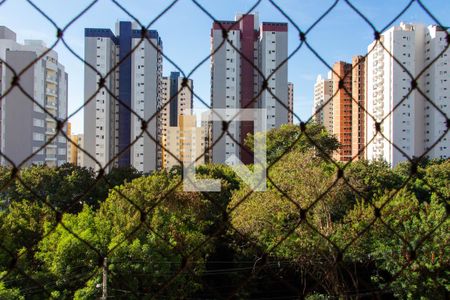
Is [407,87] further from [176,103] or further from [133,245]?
[176,103]

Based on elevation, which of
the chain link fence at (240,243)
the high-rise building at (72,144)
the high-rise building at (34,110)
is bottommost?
the chain link fence at (240,243)

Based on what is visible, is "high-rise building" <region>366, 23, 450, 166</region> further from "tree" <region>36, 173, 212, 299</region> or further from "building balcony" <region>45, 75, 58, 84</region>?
"building balcony" <region>45, 75, 58, 84</region>

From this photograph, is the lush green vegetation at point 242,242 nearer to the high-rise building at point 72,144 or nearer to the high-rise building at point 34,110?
the high-rise building at point 72,144

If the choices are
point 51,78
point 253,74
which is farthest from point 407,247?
point 51,78

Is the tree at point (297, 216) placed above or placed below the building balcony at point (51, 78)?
below

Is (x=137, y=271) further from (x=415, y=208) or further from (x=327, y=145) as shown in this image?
(x=327, y=145)

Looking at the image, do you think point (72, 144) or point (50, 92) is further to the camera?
point (50, 92)

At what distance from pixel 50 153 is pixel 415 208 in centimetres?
1049

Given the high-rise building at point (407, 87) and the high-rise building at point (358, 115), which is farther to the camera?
the high-rise building at point (358, 115)

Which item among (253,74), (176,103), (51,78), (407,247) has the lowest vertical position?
(407,247)

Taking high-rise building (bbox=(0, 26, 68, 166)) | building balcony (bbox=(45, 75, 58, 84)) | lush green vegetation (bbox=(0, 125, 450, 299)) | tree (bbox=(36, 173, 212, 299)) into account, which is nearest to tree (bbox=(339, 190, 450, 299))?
lush green vegetation (bbox=(0, 125, 450, 299))

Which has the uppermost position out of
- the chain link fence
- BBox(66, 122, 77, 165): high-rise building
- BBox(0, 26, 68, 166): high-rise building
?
BBox(0, 26, 68, 166): high-rise building

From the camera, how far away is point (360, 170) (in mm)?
7406

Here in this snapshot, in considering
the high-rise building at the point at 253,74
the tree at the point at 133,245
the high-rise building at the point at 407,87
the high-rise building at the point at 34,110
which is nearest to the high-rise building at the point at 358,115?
the high-rise building at the point at 407,87
